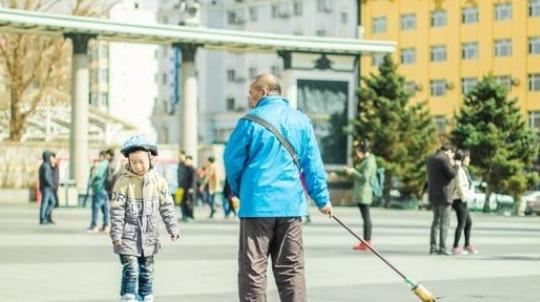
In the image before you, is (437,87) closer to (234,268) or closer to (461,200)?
(461,200)

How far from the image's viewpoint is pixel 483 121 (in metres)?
58.7

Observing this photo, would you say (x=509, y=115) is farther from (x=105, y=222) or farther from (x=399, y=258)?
(x=399, y=258)

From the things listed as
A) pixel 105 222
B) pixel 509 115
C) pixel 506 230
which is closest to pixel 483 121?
pixel 509 115

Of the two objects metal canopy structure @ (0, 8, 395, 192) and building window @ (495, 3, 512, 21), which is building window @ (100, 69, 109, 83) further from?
metal canopy structure @ (0, 8, 395, 192)

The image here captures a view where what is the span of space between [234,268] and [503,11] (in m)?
74.3

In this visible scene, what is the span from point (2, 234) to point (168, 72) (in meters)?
97.0

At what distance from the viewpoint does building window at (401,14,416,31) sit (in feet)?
314

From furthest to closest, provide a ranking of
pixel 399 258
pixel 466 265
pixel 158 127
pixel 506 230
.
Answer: pixel 158 127 < pixel 506 230 < pixel 399 258 < pixel 466 265

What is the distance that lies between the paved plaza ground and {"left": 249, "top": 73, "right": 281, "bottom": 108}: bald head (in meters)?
3.67

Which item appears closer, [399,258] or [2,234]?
[399,258]

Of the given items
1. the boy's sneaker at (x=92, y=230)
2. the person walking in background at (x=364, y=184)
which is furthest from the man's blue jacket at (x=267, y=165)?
the boy's sneaker at (x=92, y=230)

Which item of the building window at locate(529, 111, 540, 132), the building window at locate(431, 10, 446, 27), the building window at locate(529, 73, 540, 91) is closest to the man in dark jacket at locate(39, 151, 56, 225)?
the building window at locate(529, 111, 540, 132)

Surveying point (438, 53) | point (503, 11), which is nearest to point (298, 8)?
point (438, 53)

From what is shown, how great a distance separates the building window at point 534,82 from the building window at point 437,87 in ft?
23.2
